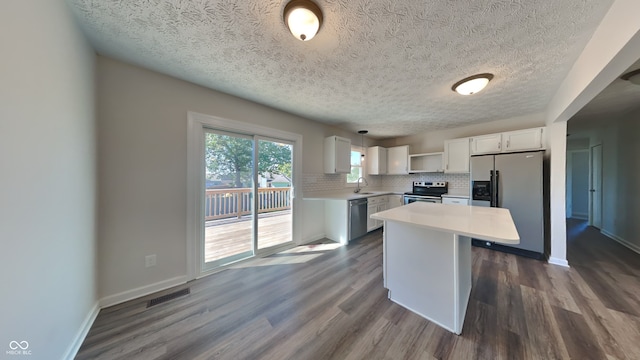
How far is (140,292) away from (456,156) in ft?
17.5

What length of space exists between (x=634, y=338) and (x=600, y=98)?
312cm

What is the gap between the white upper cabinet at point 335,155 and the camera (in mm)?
3896

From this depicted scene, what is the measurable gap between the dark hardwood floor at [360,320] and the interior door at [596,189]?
2957mm

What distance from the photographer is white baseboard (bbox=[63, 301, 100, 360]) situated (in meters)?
1.33

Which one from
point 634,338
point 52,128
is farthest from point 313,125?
point 634,338

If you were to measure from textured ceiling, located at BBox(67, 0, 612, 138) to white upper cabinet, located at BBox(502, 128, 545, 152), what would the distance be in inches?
33.2

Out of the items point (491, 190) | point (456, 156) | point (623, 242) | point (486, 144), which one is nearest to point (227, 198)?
point (491, 190)

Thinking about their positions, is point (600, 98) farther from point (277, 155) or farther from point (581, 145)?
point (277, 155)

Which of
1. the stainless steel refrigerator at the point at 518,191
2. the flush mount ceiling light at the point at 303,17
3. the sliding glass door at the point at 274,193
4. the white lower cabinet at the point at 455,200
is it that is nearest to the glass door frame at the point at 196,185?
the sliding glass door at the point at 274,193

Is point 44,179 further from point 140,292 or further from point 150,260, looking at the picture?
point 140,292

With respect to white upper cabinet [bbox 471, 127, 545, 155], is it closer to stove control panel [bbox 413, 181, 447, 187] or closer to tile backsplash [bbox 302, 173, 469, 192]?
tile backsplash [bbox 302, 173, 469, 192]

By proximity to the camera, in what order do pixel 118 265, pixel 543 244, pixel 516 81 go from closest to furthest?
pixel 118 265, pixel 516 81, pixel 543 244

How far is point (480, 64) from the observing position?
194 cm

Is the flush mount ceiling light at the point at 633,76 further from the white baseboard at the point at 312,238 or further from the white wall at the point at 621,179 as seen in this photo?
the white baseboard at the point at 312,238
